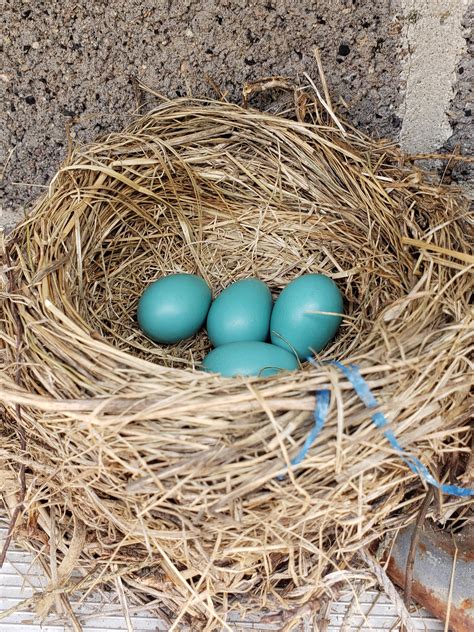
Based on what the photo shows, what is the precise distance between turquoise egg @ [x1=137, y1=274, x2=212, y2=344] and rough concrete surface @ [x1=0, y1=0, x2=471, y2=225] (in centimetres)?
32

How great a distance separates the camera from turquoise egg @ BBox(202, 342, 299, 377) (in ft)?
3.53

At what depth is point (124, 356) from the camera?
3.18ft

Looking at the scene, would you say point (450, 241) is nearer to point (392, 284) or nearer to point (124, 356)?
point (392, 284)

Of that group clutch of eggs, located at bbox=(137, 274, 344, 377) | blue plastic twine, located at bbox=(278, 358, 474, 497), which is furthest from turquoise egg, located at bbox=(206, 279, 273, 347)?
blue plastic twine, located at bbox=(278, 358, 474, 497)

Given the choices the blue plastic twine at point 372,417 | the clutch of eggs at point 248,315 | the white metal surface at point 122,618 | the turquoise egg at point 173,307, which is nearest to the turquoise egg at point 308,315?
the clutch of eggs at point 248,315

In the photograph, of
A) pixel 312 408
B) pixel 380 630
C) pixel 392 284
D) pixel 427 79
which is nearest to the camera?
pixel 312 408

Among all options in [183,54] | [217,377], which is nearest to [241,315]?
[217,377]

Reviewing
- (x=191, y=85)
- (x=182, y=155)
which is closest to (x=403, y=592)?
(x=182, y=155)

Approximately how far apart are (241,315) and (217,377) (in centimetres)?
27

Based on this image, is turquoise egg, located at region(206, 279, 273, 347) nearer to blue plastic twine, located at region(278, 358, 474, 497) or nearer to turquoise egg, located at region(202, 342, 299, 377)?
turquoise egg, located at region(202, 342, 299, 377)

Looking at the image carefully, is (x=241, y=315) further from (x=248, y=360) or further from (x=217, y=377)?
(x=217, y=377)

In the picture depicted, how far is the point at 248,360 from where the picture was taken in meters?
1.08

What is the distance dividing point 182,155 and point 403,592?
817 mm

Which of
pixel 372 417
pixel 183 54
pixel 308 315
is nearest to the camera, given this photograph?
pixel 372 417
